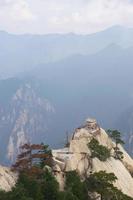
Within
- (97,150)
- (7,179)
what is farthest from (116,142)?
(7,179)

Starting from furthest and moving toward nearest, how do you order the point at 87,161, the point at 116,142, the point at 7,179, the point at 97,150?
the point at 116,142, the point at 97,150, the point at 87,161, the point at 7,179

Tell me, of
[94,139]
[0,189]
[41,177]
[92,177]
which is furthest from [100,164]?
[0,189]

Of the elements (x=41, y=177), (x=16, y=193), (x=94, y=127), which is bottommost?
(x=16, y=193)

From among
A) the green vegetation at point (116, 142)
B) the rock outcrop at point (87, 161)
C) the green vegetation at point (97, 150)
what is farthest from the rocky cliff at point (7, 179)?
the green vegetation at point (116, 142)

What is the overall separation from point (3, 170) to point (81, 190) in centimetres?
1138

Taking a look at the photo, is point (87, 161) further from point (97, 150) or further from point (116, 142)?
point (116, 142)

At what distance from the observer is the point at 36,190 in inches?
2275

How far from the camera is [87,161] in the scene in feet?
246

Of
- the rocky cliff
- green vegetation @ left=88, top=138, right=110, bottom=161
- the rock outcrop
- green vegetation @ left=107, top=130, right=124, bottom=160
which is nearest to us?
the rocky cliff

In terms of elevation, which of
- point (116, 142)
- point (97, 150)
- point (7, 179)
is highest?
point (116, 142)

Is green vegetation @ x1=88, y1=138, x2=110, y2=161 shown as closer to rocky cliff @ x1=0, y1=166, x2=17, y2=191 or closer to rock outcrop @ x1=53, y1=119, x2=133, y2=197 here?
rock outcrop @ x1=53, y1=119, x2=133, y2=197

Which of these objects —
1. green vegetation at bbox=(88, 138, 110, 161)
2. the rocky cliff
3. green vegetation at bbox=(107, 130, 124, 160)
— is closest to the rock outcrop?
green vegetation at bbox=(88, 138, 110, 161)

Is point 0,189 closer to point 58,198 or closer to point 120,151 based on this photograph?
point 58,198

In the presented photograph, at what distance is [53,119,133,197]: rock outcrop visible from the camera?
69562 millimetres
